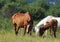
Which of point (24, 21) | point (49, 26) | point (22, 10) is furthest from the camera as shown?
point (22, 10)

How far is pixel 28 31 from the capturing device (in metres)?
12.2

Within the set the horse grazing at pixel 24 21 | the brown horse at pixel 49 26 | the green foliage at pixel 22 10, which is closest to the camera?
the horse grazing at pixel 24 21

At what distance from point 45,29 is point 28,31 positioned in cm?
78

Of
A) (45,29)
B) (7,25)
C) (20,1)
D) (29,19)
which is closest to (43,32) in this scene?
(45,29)

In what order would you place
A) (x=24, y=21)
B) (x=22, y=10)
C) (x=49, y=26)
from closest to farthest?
(x=24, y=21) < (x=49, y=26) < (x=22, y=10)

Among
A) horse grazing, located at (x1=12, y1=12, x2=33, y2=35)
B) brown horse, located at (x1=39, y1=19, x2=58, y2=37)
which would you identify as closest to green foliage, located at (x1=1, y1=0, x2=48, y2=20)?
horse grazing, located at (x1=12, y1=12, x2=33, y2=35)

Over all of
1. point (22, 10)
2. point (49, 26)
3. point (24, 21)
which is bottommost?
point (22, 10)

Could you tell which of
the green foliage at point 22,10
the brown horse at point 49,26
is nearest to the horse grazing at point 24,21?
the brown horse at point 49,26

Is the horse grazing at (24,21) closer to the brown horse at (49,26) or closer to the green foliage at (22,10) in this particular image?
the brown horse at (49,26)

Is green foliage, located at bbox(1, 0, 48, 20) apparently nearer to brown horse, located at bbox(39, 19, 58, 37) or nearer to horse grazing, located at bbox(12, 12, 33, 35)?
horse grazing, located at bbox(12, 12, 33, 35)

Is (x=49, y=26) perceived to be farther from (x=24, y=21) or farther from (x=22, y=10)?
(x=22, y=10)

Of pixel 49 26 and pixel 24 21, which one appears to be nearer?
pixel 24 21

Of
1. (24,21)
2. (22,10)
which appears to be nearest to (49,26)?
(24,21)

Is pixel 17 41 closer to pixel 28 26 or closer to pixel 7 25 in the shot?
pixel 28 26
